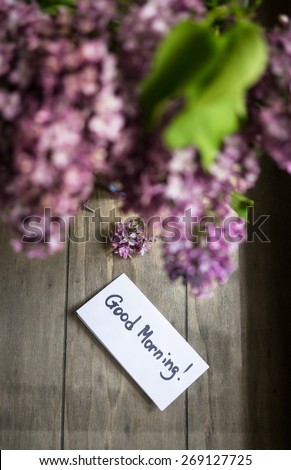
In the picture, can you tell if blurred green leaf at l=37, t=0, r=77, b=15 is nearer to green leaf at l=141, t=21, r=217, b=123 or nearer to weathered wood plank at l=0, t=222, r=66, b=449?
green leaf at l=141, t=21, r=217, b=123

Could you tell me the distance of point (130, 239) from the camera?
39.2 inches

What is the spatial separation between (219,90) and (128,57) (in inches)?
4.4

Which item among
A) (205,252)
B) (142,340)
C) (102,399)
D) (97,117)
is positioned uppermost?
(97,117)

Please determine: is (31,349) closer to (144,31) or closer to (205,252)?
(205,252)

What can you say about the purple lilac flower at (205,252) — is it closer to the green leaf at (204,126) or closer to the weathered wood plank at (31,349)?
the green leaf at (204,126)

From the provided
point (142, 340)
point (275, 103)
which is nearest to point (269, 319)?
point (142, 340)

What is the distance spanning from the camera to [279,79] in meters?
0.50

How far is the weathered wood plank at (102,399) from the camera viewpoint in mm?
979

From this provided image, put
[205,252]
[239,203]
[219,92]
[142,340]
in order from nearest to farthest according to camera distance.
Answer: [219,92], [205,252], [239,203], [142,340]

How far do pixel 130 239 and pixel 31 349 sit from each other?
280 millimetres

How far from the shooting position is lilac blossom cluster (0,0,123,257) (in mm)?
446

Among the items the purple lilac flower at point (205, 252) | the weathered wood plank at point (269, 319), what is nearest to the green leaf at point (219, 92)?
the purple lilac flower at point (205, 252)

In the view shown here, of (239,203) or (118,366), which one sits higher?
(239,203)
